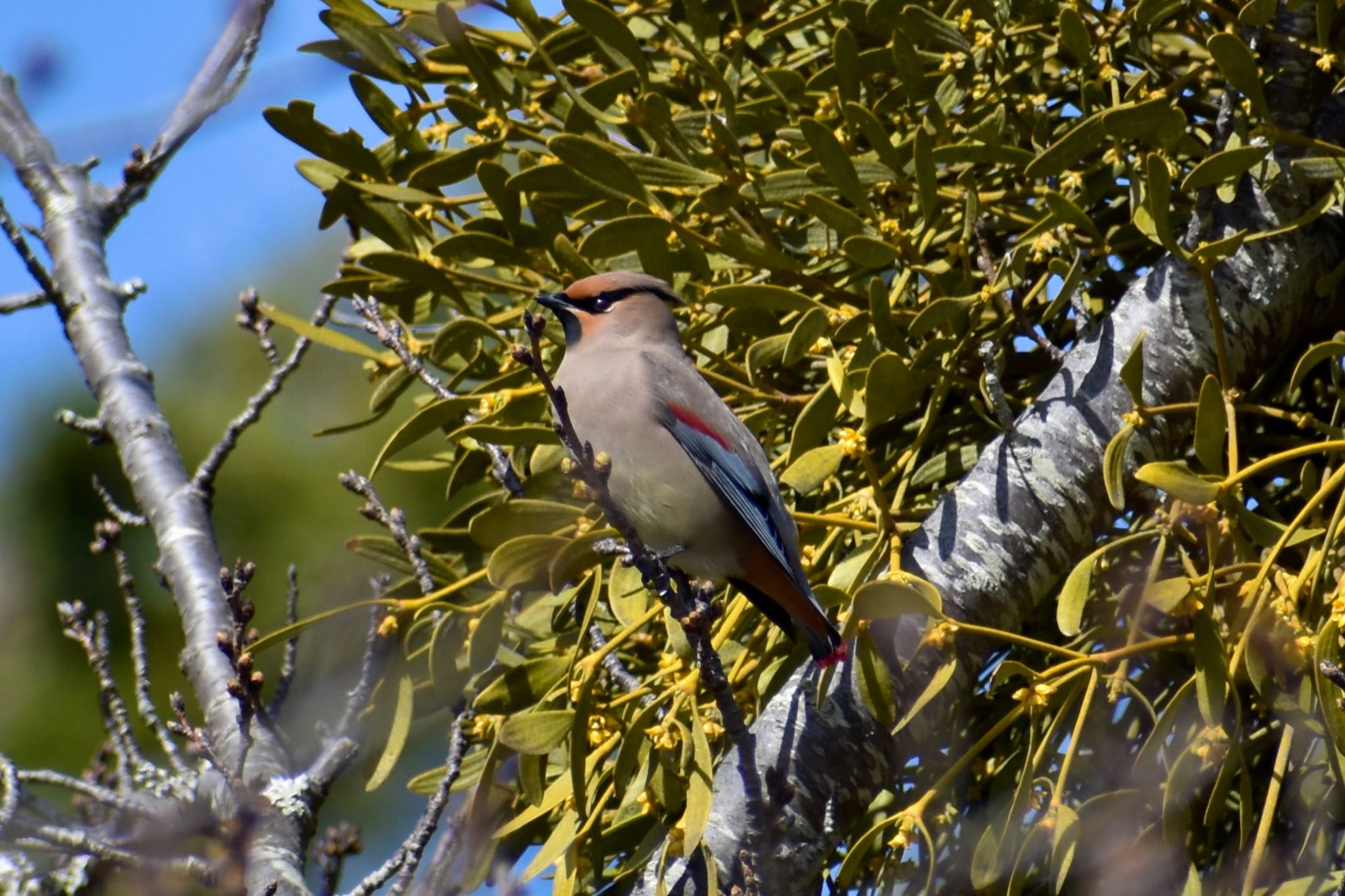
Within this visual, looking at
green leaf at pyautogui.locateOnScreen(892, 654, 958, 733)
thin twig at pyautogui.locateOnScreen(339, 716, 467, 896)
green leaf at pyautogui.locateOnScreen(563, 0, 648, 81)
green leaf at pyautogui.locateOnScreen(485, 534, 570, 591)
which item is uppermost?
green leaf at pyautogui.locateOnScreen(563, 0, 648, 81)

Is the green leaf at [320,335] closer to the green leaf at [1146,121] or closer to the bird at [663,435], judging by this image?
the bird at [663,435]

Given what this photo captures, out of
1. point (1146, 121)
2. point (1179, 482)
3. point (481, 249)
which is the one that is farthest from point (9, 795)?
point (1146, 121)

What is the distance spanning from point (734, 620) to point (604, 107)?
2.58ft

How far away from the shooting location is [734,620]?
2258mm

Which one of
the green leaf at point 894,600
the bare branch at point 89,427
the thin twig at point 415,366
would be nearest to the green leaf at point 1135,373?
the green leaf at point 894,600

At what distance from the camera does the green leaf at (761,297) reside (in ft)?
6.95

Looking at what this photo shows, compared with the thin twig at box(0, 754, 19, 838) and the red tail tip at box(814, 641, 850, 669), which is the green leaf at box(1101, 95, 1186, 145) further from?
the thin twig at box(0, 754, 19, 838)

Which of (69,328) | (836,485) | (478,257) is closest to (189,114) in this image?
(69,328)

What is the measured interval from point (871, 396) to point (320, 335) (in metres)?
0.94

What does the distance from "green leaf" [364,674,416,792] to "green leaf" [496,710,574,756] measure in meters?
0.23

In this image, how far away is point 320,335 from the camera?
2410 mm

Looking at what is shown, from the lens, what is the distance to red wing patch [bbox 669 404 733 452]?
237 cm

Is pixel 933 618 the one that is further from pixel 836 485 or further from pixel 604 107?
pixel 604 107

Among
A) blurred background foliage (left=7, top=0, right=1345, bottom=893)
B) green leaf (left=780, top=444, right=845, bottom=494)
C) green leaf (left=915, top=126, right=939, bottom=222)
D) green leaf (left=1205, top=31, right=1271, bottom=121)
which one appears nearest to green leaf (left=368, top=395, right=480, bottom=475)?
blurred background foliage (left=7, top=0, right=1345, bottom=893)
